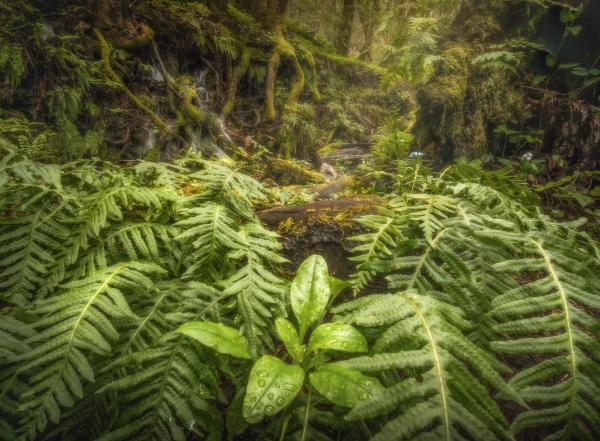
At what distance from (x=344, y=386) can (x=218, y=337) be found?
1.43 ft

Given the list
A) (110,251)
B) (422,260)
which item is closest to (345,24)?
(422,260)

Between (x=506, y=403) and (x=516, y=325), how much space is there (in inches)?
21.3

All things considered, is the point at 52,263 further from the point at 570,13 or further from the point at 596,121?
the point at 570,13

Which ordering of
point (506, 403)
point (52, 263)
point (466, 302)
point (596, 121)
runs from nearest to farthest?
point (466, 302) < point (506, 403) < point (52, 263) < point (596, 121)

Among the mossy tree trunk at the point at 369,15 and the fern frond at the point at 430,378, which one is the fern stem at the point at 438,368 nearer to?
the fern frond at the point at 430,378

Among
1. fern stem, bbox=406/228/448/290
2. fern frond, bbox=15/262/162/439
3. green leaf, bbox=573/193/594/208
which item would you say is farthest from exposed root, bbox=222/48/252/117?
green leaf, bbox=573/193/594/208

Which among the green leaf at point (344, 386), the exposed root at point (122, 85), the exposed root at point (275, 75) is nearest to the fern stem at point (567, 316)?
the green leaf at point (344, 386)

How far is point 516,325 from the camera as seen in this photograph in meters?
0.98

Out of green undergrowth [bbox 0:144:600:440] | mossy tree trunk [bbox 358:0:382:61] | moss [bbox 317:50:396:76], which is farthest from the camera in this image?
mossy tree trunk [bbox 358:0:382:61]

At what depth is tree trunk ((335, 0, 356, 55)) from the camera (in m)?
11.8

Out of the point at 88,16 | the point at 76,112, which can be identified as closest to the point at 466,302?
the point at 76,112

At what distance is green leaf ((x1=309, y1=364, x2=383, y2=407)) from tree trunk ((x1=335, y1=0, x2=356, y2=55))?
13.5 m

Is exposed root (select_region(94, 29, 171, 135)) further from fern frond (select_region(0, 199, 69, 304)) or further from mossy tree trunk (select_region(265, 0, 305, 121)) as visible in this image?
fern frond (select_region(0, 199, 69, 304))

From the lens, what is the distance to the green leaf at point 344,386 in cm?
88
